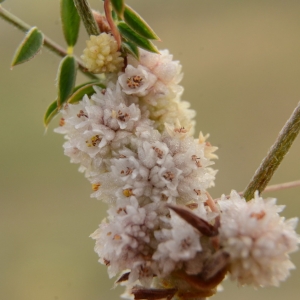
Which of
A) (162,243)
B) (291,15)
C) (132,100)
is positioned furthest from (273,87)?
(162,243)

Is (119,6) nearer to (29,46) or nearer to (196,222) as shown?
(29,46)

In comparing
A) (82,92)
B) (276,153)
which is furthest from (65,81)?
(276,153)

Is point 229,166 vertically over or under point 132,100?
under

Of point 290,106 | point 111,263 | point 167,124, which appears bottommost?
point 290,106

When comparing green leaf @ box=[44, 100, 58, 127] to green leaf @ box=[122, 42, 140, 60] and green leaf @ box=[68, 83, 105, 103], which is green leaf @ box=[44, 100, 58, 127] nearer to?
green leaf @ box=[68, 83, 105, 103]

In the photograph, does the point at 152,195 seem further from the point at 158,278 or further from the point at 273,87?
the point at 273,87

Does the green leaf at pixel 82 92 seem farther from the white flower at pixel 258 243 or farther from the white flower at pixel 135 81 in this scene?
the white flower at pixel 258 243

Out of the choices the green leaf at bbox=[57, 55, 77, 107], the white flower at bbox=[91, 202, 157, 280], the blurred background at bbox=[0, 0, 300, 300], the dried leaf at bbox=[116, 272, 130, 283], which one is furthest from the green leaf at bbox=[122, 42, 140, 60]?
the blurred background at bbox=[0, 0, 300, 300]
